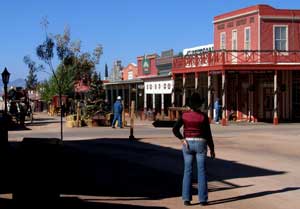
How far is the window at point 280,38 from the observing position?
41156mm

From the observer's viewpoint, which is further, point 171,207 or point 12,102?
point 12,102

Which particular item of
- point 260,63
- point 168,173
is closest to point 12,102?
point 260,63

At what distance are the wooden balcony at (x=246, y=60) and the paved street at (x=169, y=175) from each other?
15219mm

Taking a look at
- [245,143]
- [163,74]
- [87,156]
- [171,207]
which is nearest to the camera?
[171,207]

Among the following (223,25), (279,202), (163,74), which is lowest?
(279,202)

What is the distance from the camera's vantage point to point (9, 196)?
11070mm

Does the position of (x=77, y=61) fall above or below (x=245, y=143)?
above

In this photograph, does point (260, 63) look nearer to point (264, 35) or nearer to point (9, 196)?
point (264, 35)

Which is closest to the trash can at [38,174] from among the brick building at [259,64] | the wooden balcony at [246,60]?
the wooden balcony at [246,60]

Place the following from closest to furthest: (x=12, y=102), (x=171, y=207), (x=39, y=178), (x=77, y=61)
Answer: (x=39, y=178) → (x=171, y=207) → (x=12, y=102) → (x=77, y=61)

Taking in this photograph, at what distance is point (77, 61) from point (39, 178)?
50.6 m

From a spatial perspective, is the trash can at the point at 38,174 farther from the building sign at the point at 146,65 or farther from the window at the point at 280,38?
the building sign at the point at 146,65

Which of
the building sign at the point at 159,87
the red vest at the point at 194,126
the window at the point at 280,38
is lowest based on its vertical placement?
the red vest at the point at 194,126

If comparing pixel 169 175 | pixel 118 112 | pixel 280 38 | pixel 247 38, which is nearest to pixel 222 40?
pixel 247 38
